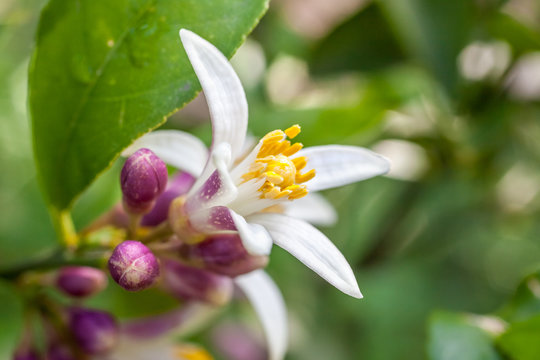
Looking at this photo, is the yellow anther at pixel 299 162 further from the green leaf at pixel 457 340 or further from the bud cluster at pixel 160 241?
the green leaf at pixel 457 340

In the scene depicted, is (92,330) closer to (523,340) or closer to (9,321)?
(9,321)

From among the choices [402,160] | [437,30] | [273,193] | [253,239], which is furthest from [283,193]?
[402,160]

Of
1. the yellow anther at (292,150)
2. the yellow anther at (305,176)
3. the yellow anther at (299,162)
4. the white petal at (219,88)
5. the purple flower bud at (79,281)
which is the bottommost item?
the purple flower bud at (79,281)

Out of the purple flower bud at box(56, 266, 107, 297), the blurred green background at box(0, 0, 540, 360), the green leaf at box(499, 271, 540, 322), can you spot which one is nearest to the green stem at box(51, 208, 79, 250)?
the purple flower bud at box(56, 266, 107, 297)

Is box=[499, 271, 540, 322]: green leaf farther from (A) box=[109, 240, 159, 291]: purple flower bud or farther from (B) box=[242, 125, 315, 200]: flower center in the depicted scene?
(A) box=[109, 240, 159, 291]: purple flower bud

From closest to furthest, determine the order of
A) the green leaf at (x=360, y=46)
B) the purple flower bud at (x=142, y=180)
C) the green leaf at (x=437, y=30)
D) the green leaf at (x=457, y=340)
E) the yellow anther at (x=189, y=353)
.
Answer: the purple flower bud at (x=142, y=180)
the green leaf at (x=457, y=340)
the yellow anther at (x=189, y=353)
the green leaf at (x=437, y=30)
the green leaf at (x=360, y=46)

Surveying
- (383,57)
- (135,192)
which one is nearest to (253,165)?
(135,192)

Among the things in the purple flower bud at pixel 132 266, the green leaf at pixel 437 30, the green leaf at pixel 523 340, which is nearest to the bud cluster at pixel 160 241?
the purple flower bud at pixel 132 266
